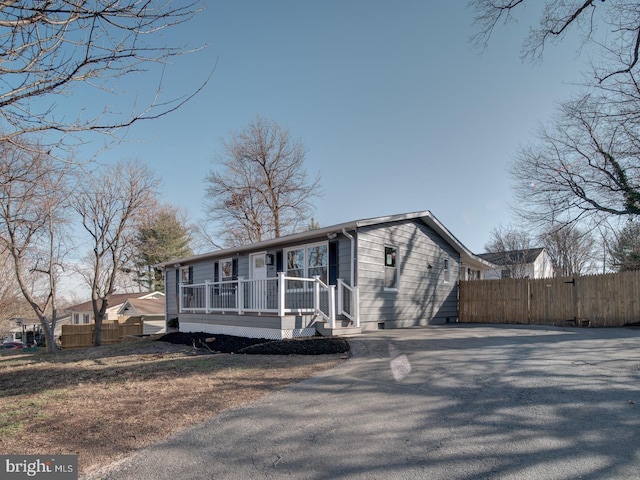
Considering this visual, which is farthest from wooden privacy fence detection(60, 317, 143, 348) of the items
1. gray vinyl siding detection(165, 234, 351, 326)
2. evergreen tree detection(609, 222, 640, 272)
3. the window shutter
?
evergreen tree detection(609, 222, 640, 272)

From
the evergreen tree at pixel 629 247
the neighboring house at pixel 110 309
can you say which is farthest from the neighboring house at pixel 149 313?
the evergreen tree at pixel 629 247

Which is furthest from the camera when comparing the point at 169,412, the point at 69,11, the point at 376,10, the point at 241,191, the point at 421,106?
the point at 241,191

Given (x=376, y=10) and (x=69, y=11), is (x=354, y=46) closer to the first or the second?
(x=376, y=10)

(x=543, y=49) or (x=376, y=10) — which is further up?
(x=376, y=10)

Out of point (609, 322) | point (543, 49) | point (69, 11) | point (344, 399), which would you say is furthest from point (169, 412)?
point (609, 322)

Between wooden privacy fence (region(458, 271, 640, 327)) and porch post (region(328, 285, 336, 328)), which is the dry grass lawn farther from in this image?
wooden privacy fence (region(458, 271, 640, 327))

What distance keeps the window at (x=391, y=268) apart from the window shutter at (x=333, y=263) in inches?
69.9

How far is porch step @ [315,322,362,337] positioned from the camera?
9.82 metres

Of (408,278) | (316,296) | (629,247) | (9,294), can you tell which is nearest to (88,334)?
(9,294)

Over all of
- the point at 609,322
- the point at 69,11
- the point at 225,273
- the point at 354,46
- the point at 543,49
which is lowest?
the point at 609,322

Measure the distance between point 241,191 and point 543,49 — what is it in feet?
69.9

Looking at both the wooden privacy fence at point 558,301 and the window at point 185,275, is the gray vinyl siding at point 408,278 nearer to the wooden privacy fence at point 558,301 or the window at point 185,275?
the wooden privacy fence at point 558,301

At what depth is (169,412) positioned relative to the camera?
15.5 feet

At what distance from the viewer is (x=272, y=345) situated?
343 inches
